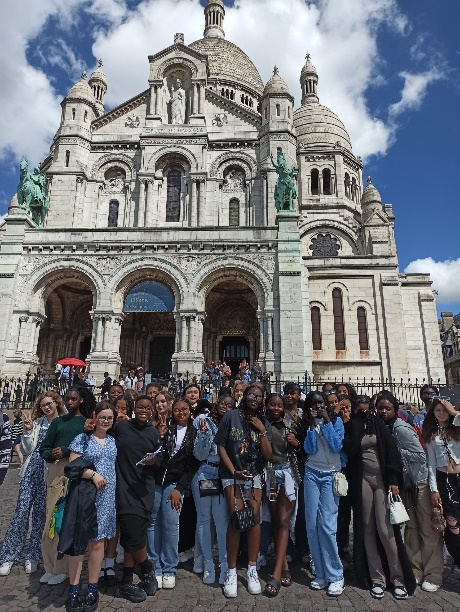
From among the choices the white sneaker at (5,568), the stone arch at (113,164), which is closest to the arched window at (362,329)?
the stone arch at (113,164)

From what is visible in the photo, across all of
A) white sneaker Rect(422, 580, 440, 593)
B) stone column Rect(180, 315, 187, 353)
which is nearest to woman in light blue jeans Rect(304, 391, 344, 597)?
white sneaker Rect(422, 580, 440, 593)

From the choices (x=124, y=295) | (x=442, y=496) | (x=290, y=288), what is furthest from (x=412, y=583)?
(x=124, y=295)

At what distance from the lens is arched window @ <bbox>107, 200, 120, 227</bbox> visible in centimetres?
2652

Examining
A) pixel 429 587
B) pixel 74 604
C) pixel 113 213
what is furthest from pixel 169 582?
pixel 113 213

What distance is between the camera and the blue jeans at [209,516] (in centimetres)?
511

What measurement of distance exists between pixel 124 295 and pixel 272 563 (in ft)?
52.4

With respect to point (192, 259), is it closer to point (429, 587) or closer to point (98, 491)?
point (98, 491)

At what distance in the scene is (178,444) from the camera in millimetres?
5191

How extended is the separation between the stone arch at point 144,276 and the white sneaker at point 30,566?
1450 centimetres

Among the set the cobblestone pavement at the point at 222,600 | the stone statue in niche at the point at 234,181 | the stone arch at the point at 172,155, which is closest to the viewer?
the cobblestone pavement at the point at 222,600

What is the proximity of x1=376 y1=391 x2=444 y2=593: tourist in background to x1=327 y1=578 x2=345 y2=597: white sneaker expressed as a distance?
101cm

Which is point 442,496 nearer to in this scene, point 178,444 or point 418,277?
point 178,444

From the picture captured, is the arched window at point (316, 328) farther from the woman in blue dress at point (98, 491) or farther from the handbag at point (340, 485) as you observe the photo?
the woman in blue dress at point (98, 491)

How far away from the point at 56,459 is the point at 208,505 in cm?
192
